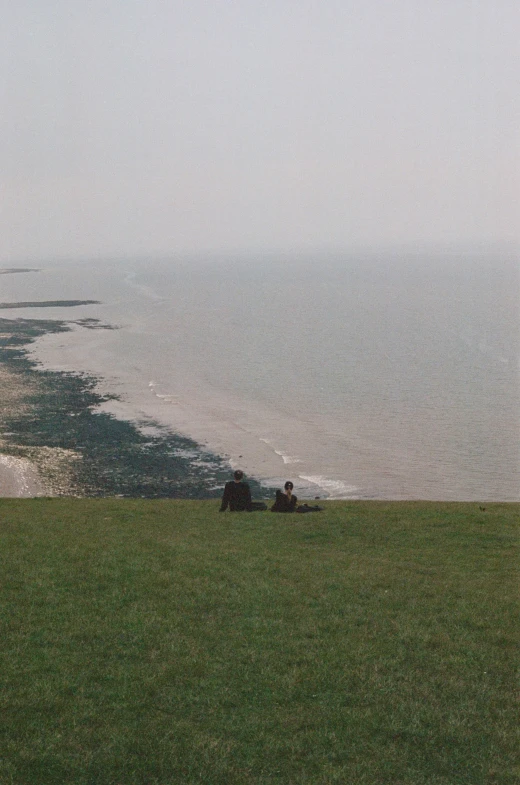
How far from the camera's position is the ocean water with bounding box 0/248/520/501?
5278cm

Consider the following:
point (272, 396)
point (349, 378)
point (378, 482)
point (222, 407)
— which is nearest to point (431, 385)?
point (349, 378)

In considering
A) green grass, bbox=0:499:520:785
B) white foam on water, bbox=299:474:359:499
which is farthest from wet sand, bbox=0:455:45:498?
green grass, bbox=0:499:520:785

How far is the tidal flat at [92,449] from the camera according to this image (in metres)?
45.2

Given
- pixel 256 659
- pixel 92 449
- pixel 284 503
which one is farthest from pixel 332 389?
pixel 256 659

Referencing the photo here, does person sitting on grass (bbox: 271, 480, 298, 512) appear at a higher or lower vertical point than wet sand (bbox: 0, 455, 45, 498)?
higher

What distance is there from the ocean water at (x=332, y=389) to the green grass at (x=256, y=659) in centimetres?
2891

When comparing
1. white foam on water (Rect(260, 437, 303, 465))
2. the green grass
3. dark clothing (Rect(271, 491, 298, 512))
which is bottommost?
white foam on water (Rect(260, 437, 303, 465))

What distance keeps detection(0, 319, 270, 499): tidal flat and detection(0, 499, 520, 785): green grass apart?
26197mm

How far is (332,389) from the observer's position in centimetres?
8269

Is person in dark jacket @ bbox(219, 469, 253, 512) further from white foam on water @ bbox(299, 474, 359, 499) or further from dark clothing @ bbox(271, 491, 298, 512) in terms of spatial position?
white foam on water @ bbox(299, 474, 359, 499)

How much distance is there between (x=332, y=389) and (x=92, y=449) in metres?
34.9

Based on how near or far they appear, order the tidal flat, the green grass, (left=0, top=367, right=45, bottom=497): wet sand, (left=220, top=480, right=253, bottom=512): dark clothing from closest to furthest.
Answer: the green grass < (left=220, top=480, right=253, bottom=512): dark clothing < (left=0, top=367, right=45, bottom=497): wet sand < the tidal flat

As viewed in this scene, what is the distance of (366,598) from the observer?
14.4 m

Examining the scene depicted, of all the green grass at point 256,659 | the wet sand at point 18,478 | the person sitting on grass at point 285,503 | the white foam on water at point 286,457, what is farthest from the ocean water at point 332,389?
the green grass at point 256,659
